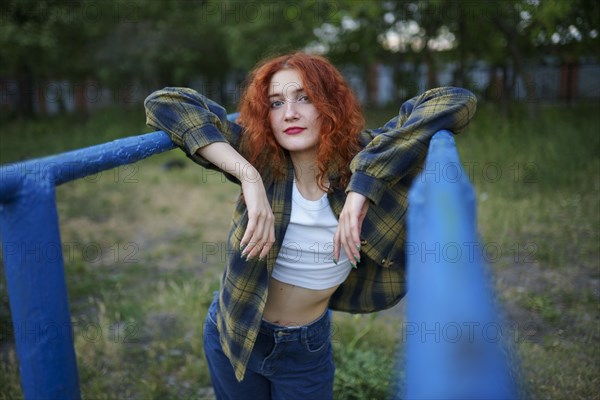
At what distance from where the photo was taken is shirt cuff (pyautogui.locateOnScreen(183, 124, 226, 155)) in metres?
1.64

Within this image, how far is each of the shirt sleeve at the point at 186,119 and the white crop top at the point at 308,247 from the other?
12.4 inches

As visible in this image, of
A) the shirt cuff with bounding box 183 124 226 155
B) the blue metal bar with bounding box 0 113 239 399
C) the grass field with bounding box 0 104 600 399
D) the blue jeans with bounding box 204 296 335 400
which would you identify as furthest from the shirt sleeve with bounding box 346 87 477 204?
the grass field with bounding box 0 104 600 399

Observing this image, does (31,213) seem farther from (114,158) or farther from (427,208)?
(427,208)

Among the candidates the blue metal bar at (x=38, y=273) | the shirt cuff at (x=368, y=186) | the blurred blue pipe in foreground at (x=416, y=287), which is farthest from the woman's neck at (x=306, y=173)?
the blue metal bar at (x=38, y=273)

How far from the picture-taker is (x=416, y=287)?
0.67 metres

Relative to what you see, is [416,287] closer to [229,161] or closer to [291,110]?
[229,161]

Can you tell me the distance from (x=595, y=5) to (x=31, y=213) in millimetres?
7677

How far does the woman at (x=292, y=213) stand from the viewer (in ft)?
5.51

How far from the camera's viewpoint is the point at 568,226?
4.80 meters

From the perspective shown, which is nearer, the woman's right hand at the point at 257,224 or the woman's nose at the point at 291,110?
the woman's right hand at the point at 257,224

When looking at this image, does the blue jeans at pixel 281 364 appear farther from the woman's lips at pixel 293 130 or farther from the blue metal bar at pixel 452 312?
the blue metal bar at pixel 452 312

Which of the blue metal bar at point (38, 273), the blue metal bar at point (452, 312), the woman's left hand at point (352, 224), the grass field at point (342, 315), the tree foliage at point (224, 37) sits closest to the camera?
the blue metal bar at point (452, 312)

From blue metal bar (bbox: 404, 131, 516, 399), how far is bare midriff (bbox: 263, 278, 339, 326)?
1.11 metres

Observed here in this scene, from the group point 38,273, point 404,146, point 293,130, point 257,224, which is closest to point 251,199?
point 257,224
